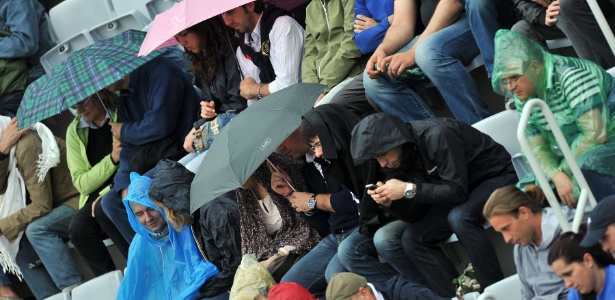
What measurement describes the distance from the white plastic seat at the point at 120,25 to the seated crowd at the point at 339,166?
759mm

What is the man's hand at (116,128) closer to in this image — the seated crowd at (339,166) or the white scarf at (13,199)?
the seated crowd at (339,166)

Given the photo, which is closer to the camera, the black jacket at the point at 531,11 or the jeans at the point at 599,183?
the jeans at the point at 599,183

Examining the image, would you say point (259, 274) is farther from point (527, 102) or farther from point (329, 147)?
point (527, 102)

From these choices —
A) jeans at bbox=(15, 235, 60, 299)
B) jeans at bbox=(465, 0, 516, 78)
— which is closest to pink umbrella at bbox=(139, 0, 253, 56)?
jeans at bbox=(465, 0, 516, 78)

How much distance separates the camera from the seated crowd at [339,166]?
18.8ft

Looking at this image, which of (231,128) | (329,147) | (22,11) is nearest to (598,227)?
(329,147)

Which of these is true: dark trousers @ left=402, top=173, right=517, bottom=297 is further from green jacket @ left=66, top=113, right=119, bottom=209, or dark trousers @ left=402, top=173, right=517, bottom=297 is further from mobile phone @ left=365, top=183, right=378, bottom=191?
green jacket @ left=66, top=113, right=119, bottom=209

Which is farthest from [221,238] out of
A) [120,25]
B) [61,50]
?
[61,50]

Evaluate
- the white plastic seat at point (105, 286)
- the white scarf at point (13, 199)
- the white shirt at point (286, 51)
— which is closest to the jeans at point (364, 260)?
the white shirt at point (286, 51)

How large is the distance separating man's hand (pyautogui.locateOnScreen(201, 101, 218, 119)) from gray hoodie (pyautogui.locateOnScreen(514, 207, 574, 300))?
3191 millimetres

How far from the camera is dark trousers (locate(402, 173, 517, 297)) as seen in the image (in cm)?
612

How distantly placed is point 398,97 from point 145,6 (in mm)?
3840

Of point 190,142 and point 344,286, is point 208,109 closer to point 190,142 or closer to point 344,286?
point 190,142

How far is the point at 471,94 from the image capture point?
7.00 m
